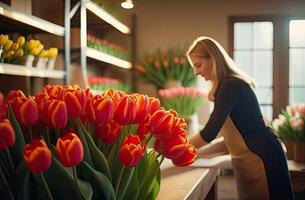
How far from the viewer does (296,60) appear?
629 centimetres

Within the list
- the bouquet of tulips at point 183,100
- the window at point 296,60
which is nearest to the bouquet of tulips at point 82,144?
the bouquet of tulips at point 183,100

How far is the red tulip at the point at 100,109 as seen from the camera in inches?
26.5

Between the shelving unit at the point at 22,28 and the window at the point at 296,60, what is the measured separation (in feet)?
11.5

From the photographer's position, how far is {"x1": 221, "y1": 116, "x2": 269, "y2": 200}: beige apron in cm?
232

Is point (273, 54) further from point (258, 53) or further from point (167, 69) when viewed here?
point (167, 69)

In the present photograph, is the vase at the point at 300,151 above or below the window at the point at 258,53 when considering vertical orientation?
below

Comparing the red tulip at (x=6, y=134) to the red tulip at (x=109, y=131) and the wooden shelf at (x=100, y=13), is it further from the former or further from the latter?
the wooden shelf at (x=100, y=13)

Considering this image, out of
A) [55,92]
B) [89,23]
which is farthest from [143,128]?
[89,23]

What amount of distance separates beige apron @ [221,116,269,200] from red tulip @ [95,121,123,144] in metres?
1.71

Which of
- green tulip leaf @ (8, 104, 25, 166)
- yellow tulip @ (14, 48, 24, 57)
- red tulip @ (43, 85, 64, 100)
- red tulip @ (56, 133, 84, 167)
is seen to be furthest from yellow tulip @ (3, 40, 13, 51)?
red tulip @ (56, 133, 84, 167)

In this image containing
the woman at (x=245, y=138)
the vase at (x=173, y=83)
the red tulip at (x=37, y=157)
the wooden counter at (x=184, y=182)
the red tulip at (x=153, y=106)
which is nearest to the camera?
the red tulip at (x=37, y=157)

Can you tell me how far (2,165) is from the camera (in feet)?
2.22

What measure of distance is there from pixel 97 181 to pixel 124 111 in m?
0.11

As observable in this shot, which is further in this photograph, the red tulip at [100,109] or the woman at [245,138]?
the woman at [245,138]
